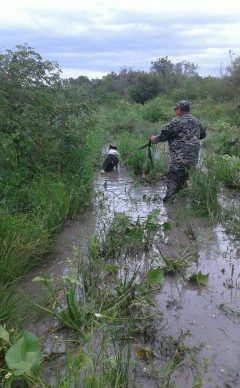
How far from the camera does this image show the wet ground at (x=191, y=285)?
12.3ft

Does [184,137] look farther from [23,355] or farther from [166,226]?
[23,355]

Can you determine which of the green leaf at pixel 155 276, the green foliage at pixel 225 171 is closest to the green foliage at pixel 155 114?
the green foliage at pixel 225 171

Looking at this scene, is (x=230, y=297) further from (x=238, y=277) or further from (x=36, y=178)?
(x=36, y=178)

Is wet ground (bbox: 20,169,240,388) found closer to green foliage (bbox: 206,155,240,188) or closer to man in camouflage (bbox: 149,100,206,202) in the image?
man in camouflage (bbox: 149,100,206,202)

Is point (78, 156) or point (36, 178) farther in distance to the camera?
point (78, 156)

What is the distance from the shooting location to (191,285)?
498cm

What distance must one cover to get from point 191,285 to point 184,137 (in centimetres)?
417

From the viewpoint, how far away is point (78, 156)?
28.9 feet

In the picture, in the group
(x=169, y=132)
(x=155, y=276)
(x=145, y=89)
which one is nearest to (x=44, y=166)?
(x=169, y=132)

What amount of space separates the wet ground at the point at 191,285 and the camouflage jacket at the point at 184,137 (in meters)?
0.85

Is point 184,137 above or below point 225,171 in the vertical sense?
above

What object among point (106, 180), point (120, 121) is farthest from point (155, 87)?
point (106, 180)

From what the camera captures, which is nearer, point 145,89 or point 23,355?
point 23,355

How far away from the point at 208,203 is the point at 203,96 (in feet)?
87.0
